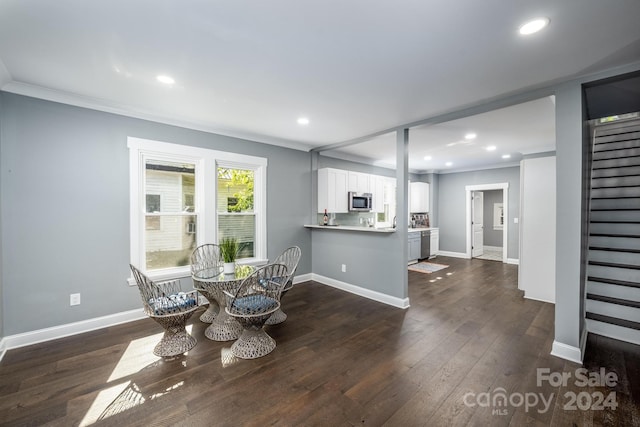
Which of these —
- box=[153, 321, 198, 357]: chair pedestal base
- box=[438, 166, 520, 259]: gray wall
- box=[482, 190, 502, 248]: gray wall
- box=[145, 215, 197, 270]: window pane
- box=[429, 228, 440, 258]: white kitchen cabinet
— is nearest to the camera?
box=[153, 321, 198, 357]: chair pedestal base

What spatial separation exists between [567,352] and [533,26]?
9.39 ft

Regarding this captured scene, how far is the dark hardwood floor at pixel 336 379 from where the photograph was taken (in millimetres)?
1864

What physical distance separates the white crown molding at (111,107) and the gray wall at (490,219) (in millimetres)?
8597

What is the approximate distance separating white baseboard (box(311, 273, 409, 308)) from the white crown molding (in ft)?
9.39

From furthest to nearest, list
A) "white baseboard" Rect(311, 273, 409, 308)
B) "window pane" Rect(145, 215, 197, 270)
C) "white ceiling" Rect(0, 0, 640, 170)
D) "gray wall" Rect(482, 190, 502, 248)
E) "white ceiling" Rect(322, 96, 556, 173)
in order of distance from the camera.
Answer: "gray wall" Rect(482, 190, 502, 248), "white baseboard" Rect(311, 273, 409, 308), "window pane" Rect(145, 215, 197, 270), "white ceiling" Rect(322, 96, 556, 173), "white ceiling" Rect(0, 0, 640, 170)

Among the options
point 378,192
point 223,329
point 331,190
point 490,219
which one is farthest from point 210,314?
point 490,219

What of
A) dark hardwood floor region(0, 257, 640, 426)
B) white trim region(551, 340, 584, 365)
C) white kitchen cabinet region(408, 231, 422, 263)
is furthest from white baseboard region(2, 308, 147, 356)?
white kitchen cabinet region(408, 231, 422, 263)

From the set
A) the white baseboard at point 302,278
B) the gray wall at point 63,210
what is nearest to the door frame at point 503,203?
the white baseboard at point 302,278

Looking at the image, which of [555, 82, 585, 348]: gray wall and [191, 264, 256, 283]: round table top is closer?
[555, 82, 585, 348]: gray wall

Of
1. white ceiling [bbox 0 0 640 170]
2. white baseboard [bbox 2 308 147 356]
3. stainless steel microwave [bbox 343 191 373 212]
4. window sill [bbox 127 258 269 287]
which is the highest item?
white ceiling [bbox 0 0 640 170]

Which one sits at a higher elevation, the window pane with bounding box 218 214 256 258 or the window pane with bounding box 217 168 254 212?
the window pane with bounding box 217 168 254 212

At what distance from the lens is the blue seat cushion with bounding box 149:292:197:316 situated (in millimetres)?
2586

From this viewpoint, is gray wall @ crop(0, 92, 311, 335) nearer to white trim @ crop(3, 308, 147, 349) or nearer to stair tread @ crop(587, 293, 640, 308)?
white trim @ crop(3, 308, 147, 349)

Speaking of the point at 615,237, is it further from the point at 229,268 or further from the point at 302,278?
the point at 229,268
